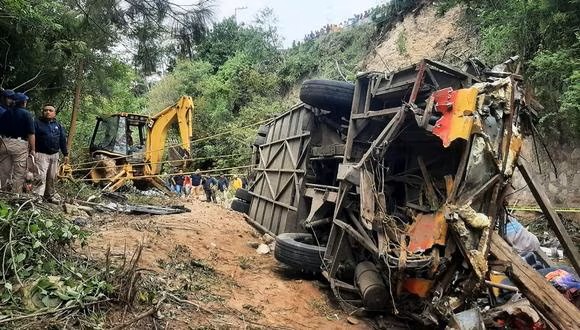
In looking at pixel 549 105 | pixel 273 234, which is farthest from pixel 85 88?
pixel 549 105

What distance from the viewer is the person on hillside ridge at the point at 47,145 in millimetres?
6645

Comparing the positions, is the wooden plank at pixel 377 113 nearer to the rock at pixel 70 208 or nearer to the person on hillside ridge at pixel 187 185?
the rock at pixel 70 208

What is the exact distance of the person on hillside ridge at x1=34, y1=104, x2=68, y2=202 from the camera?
21.8ft

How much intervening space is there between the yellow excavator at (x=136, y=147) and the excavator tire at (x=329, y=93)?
6.12 meters

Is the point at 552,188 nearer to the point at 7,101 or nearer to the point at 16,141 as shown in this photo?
the point at 16,141

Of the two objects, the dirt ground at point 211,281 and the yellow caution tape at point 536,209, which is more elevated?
the yellow caution tape at point 536,209

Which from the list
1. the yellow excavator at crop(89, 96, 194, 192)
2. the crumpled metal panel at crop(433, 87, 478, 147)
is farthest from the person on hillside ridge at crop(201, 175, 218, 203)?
the crumpled metal panel at crop(433, 87, 478, 147)

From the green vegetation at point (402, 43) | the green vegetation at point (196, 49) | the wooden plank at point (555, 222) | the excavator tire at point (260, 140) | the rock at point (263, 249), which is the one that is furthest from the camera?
the green vegetation at point (402, 43)

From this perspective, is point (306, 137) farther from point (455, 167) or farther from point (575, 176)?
point (575, 176)

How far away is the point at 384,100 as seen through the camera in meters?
5.89

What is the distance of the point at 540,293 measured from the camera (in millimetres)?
3758

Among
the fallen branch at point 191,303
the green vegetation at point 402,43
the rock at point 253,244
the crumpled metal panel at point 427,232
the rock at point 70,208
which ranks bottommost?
→ the rock at point 253,244

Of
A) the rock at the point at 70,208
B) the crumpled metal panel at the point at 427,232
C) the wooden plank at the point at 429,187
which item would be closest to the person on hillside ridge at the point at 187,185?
the rock at the point at 70,208

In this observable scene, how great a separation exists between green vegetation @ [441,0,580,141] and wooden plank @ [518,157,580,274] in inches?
165
